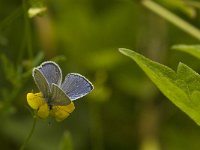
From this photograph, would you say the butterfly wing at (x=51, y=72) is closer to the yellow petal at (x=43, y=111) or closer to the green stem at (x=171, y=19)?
the yellow petal at (x=43, y=111)

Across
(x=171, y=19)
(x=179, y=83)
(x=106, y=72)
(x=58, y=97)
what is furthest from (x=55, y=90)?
(x=106, y=72)

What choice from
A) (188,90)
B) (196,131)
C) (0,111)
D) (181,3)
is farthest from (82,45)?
(188,90)

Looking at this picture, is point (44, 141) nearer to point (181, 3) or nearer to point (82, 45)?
point (82, 45)

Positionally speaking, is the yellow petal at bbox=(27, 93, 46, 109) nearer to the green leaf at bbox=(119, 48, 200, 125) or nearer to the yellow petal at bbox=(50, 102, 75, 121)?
the yellow petal at bbox=(50, 102, 75, 121)

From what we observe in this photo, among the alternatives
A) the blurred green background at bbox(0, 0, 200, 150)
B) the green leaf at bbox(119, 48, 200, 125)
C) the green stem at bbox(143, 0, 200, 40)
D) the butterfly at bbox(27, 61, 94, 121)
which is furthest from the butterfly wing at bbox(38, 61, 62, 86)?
the blurred green background at bbox(0, 0, 200, 150)

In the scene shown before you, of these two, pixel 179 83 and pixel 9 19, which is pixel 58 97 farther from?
pixel 9 19

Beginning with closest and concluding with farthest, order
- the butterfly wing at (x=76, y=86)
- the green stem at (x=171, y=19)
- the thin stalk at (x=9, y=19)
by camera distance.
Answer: the butterfly wing at (x=76, y=86)
the thin stalk at (x=9, y=19)
the green stem at (x=171, y=19)

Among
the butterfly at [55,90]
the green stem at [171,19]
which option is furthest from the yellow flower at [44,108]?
the green stem at [171,19]
